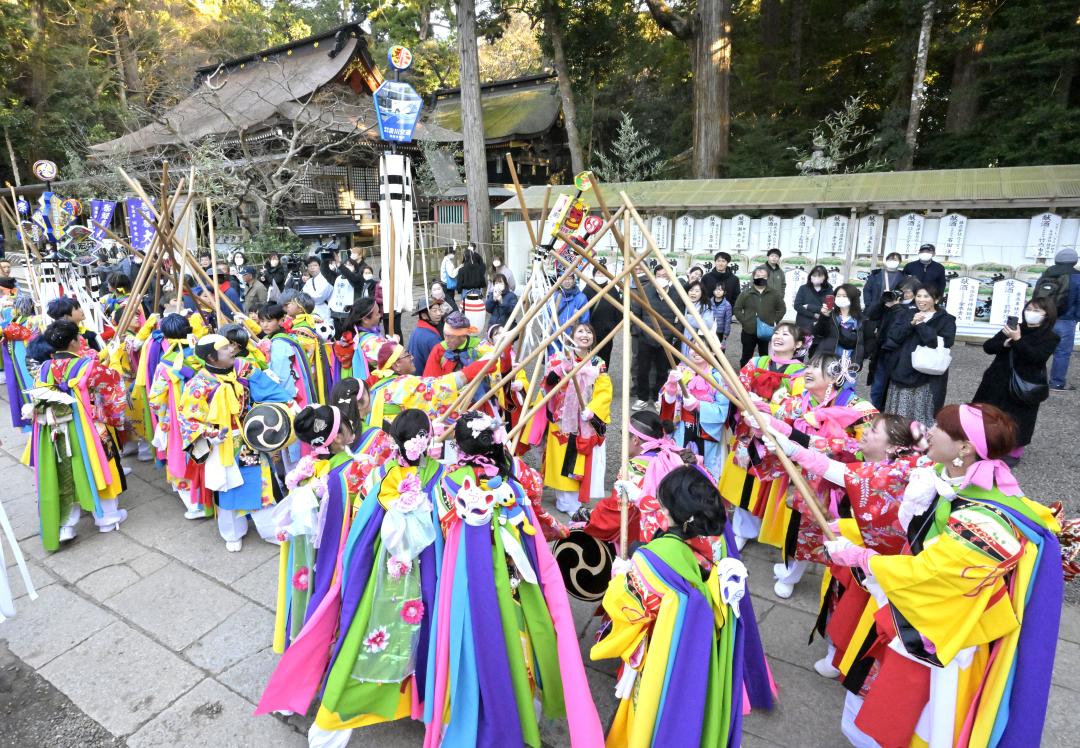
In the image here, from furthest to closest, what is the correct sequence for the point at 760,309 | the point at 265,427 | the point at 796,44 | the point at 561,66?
the point at 796,44, the point at 561,66, the point at 760,309, the point at 265,427

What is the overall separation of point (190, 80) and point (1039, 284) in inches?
1106

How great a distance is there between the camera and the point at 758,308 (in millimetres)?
7949

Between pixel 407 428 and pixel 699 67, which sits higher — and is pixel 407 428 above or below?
below

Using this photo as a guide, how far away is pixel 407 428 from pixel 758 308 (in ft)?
20.5

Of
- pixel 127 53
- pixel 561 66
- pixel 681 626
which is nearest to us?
pixel 681 626

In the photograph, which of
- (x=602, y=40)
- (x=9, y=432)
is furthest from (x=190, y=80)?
(x=9, y=432)

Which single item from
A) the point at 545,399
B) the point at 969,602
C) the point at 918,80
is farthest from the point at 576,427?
the point at 918,80

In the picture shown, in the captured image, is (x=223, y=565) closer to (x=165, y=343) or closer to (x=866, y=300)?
(x=165, y=343)

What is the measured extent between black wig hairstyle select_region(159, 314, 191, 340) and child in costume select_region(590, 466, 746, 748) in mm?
4202

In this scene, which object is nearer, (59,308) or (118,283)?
(59,308)

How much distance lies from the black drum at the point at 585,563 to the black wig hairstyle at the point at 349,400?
50.9 inches

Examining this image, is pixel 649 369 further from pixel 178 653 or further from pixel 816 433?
pixel 178 653

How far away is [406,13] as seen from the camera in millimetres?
23344

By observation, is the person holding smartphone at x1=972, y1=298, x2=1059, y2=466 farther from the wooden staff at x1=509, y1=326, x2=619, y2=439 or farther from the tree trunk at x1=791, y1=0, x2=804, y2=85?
the tree trunk at x1=791, y1=0, x2=804, y2=85
